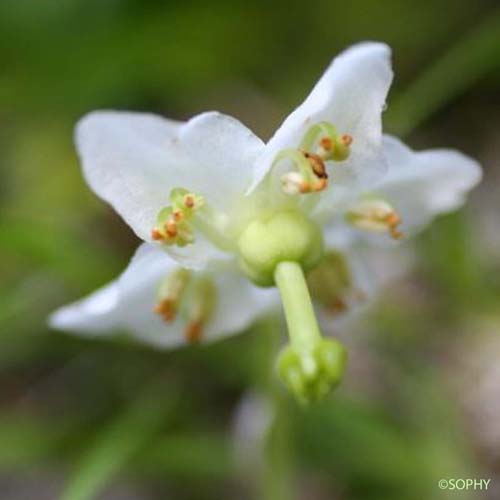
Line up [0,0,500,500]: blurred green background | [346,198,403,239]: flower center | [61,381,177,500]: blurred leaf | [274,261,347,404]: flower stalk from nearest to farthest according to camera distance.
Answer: [274,261,347,404]: flower stalk, [346,198,403,239]: flower center, [61,381,177,500]: blurred leaf, [0,0,500,500]: blurred green background

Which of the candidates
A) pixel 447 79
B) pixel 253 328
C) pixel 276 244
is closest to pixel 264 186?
pixel 276 244

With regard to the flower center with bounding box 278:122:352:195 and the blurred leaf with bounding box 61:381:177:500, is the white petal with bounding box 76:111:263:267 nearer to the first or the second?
the flower center with bounding box 278:122:352:195

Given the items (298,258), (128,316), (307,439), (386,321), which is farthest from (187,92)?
(298,258)

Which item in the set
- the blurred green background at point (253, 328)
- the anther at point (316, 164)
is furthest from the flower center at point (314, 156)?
the blurred green background at point (253, 328)

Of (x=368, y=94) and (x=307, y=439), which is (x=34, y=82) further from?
(x=368, y=94)

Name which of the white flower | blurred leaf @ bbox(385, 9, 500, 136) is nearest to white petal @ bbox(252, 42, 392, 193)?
the white flower
